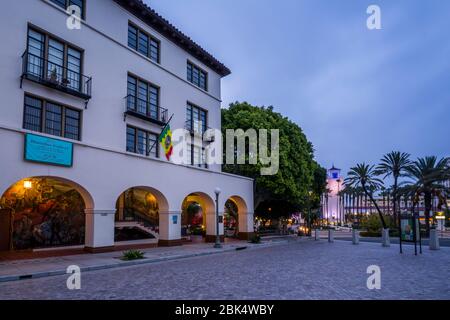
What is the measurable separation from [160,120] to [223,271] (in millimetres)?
13115

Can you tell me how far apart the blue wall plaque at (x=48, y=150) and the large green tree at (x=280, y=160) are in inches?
705

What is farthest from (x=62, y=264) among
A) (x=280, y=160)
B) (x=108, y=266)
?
(x=280, y=160)

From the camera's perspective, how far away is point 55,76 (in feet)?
56.9

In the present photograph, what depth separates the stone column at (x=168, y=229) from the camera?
22891mm

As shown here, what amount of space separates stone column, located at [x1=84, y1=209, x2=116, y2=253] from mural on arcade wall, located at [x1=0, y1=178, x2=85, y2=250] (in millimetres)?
4426

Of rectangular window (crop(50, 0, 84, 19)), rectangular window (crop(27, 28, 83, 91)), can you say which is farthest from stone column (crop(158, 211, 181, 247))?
rectangular window (crop(50, 0, 84, 19))

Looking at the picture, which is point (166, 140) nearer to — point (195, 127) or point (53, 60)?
point (195, 127)

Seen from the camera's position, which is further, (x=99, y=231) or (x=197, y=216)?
(x=197, y=216)

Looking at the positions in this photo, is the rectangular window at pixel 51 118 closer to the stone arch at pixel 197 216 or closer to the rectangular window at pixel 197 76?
the stone arch at pixel 197 216

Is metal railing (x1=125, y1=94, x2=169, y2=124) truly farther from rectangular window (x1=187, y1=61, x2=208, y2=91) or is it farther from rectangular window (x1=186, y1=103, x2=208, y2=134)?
rectangular window (x1=187, y1=61, x2=208, y2=91)

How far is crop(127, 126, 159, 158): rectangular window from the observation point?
22.0 m

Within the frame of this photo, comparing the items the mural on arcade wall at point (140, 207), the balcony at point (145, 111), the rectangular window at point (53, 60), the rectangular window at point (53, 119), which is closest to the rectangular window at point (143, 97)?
the balcony at point (145, 111)

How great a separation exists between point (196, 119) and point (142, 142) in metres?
6.29

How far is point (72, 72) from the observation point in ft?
61.1
